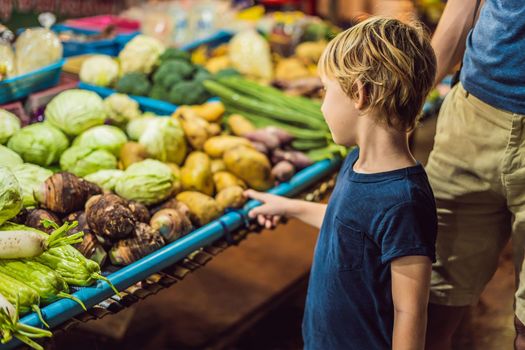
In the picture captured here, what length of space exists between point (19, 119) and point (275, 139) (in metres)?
1.16

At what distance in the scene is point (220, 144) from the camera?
108 inches

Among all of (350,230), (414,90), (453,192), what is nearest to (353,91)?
(414,90)

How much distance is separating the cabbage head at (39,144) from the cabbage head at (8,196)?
54 cm

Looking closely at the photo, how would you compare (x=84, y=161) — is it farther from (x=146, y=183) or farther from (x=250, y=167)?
(x=250, y=167)

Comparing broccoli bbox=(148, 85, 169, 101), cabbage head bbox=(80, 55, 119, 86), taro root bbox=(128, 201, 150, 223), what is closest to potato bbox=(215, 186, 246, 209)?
taro root bbox=(128, 201, 150, 223)

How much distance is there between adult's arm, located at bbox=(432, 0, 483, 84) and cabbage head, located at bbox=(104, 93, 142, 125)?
1503 mm

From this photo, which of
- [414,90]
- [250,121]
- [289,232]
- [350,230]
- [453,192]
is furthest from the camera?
[289,232]

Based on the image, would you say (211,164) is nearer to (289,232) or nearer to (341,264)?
(341,264)

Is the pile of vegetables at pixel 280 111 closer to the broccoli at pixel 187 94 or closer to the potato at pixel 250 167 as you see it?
the broccoli at pixel 187 94

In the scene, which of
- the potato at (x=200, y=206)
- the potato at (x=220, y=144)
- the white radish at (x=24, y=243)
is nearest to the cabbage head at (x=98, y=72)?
the potato at (x=220, y=144)

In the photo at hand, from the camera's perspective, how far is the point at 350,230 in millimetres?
1702

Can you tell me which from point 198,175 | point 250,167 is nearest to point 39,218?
point 198,175

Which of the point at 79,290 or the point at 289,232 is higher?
the point at 79,290

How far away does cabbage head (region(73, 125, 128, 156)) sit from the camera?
255 centimetres
